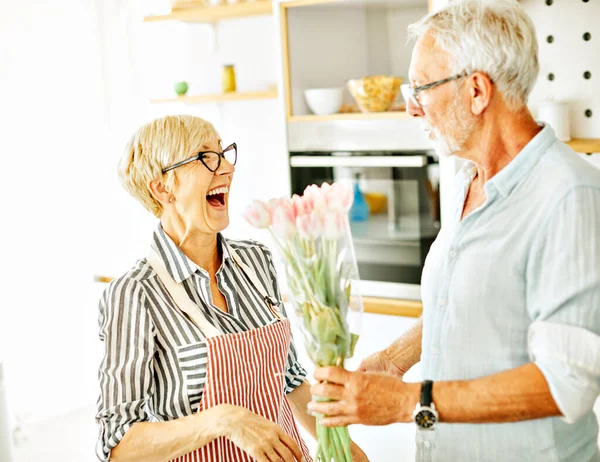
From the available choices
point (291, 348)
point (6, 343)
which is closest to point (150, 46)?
point (6, 343)

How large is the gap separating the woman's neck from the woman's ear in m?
0.05

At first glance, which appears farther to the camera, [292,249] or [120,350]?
[120,350]

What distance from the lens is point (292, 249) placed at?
1.26 m

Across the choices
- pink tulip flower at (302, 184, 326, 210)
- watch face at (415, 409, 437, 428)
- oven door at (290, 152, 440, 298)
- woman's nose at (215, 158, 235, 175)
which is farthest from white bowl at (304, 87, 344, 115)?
watch face at (415, 409, 437, 428)

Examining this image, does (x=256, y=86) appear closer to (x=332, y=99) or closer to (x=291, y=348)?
(x=332, y=99)

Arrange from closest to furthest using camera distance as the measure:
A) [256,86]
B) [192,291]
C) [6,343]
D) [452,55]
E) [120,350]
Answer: [452,55] → [120,350] → [192,291] → [6,343] → [256,86]

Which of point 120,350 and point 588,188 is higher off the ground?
point 588,188

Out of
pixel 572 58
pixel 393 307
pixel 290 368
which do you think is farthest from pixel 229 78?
pixel 290 368

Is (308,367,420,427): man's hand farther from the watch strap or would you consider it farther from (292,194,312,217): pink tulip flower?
(292,194,312,217): pink tulip flower

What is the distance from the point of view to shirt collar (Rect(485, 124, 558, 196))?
136 centimetres

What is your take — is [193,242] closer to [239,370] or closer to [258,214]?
[239,370]

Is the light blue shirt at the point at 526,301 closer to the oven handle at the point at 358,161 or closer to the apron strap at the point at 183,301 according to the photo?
the apron strap at the point at 183,301

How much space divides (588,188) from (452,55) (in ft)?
1.09

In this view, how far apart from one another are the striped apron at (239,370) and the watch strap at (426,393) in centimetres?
43
